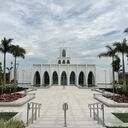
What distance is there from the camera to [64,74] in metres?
83.5

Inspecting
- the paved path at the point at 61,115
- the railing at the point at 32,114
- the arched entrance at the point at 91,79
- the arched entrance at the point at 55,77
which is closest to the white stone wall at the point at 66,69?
the arched entrance at the point at 91,79

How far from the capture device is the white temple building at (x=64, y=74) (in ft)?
269

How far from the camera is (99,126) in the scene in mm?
11156

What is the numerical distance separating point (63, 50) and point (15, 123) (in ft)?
268

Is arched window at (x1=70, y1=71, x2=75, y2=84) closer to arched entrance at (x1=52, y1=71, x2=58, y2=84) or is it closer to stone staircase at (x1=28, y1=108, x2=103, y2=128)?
arched entrance at (x1=52, y1=71, x2=58, y2=84)

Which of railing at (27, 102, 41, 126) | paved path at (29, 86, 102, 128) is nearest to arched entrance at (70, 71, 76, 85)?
paved path at (29, 86, 102, 128)

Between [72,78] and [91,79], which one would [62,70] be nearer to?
[72,78]

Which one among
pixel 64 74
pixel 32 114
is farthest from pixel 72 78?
pixel 32 114

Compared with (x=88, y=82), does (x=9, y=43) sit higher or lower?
higher

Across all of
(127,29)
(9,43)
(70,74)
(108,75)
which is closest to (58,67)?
(70,74)

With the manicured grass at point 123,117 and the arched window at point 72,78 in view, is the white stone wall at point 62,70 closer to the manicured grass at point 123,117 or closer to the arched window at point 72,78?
the arched window at point 72,78

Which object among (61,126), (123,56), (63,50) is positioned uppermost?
(63,50)

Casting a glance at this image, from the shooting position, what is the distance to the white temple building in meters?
82.0

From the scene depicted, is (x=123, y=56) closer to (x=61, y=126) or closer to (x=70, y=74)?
(x=61, y=126)
